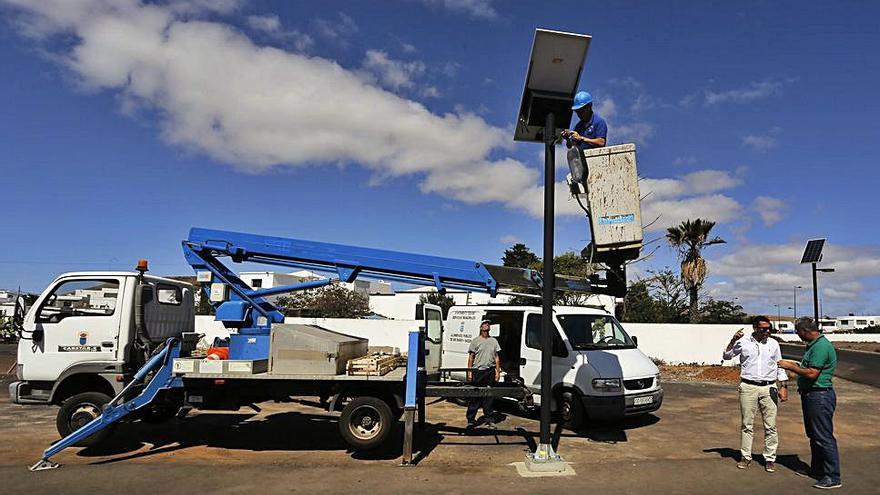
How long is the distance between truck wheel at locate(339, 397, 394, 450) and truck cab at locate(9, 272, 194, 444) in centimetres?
323

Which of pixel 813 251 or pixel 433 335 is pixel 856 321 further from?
pixel 433 335

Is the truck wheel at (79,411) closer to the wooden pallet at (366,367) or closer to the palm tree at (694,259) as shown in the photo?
the wooden pallet at (366,367)

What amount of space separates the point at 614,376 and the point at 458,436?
2781mm

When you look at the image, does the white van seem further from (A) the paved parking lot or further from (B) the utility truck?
(A) the paved parking lot

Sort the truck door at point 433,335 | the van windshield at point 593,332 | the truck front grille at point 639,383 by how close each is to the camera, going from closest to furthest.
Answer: the truck front grille at point 639,383 < the van windshield at point 593,332 < the truck door at point 433,335

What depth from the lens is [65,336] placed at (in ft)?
26.3

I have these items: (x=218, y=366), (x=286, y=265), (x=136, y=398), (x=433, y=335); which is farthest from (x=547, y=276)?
(x=136, y=398)

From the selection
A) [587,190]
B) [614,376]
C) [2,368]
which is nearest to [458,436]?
[614,376]

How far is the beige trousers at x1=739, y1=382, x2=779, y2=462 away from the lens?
7.03m

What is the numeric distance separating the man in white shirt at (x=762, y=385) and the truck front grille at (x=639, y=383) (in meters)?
2.39

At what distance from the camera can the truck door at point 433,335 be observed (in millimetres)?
11250

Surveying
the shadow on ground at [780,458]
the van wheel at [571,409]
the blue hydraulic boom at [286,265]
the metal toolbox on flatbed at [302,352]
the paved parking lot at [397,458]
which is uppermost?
the blue hydraulic boom at [286,265]

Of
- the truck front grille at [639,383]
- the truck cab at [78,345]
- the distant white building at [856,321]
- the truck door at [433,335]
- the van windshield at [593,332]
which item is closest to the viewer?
the truck cab at [78,345]

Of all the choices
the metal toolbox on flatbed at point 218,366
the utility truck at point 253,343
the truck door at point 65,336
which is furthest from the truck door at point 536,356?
the truck door at point 65,336
